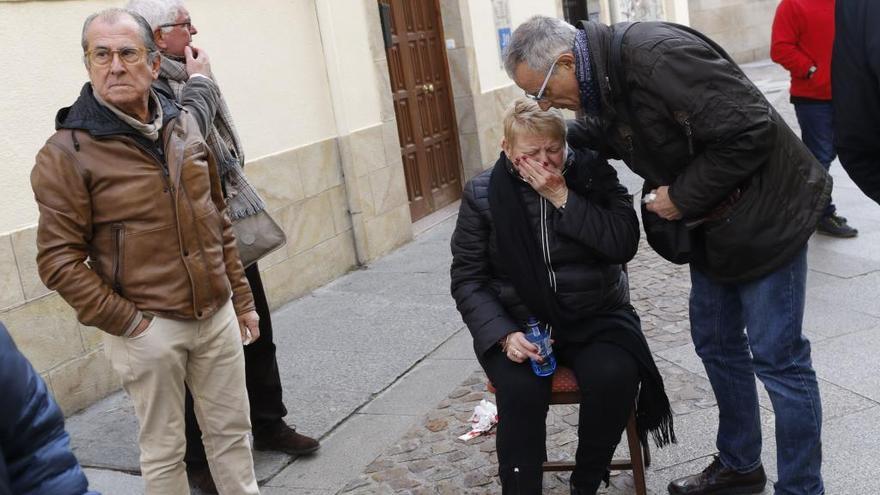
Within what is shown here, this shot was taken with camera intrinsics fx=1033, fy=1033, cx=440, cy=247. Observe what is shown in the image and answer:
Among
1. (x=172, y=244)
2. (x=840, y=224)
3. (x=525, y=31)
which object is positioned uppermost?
(x=525, y=31)

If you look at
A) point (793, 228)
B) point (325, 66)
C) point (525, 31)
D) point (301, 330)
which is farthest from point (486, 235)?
point (325, 66)

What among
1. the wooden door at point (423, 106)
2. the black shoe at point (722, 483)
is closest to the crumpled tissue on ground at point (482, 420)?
the black shoe at point (722, 483)

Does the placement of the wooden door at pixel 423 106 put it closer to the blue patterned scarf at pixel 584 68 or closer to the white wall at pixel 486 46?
the white wall at pixel 486 46

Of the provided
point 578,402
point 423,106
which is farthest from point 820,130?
point 578,402

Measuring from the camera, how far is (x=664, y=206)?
10.6 ft

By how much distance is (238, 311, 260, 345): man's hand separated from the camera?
12.1ft

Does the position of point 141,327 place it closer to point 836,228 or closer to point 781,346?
point 781,346

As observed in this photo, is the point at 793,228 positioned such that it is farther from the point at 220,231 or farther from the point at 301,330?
the point at 301,330

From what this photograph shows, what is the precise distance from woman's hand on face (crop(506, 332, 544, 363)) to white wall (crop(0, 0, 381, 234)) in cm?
263

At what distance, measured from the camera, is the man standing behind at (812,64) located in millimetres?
6906

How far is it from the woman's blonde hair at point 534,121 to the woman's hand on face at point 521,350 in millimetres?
696

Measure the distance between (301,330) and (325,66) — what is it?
2232mm

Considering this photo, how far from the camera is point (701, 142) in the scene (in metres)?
3.13

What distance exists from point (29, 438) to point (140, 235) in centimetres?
152
